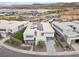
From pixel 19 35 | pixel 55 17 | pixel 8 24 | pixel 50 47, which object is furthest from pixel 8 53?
pixel 55 17

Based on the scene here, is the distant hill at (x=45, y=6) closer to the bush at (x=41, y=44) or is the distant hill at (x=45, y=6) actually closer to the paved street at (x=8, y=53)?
the bush at (x=41, y=44)

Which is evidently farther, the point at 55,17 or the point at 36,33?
the point at 55,17

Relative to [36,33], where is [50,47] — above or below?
below

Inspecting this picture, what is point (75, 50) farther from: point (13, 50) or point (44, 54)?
point (13, 50)

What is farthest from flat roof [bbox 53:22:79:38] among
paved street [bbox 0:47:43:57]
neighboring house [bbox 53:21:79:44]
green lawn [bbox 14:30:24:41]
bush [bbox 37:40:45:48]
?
paved street [bbox 0:47:43:57]

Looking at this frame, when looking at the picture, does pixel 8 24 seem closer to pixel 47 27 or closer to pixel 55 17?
pixel 47 27

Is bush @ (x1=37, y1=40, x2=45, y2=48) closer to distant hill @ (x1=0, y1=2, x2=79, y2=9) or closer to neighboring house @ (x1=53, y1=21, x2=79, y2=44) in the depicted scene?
neighboring house @ (x1=53, y1=21, x2=79, y2=44)

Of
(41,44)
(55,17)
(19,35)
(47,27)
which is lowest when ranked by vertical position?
(41,44)

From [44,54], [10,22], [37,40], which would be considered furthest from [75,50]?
[10,22]
